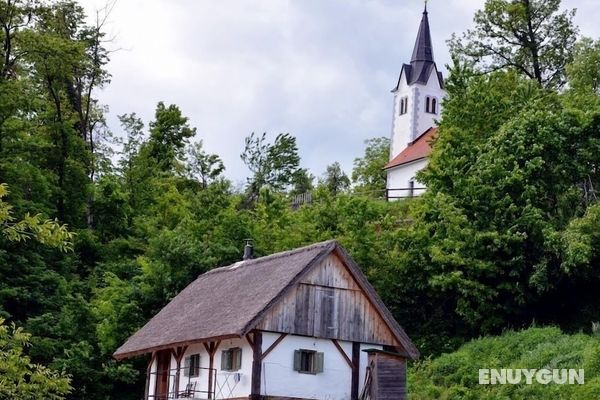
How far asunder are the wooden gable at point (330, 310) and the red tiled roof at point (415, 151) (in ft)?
104

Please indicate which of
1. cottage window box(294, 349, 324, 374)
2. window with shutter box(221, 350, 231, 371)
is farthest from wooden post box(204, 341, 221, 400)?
cottage window box(294, 349, 324, 374)

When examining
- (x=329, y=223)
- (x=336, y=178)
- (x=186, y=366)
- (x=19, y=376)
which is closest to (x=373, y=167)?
(x=336, y=178)

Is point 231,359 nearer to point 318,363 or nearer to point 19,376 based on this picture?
point 318,363

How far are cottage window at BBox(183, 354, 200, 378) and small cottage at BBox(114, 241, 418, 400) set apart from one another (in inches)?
1.3

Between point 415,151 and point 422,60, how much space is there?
39.5ft

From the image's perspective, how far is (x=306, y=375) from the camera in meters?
28.3

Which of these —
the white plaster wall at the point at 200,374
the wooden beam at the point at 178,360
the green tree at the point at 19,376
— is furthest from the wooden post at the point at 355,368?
the green tree at the point at 19,376

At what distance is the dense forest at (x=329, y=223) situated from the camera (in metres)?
35.8

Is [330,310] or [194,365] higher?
[330,310]

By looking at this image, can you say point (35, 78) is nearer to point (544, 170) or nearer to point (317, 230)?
point (317, 230)

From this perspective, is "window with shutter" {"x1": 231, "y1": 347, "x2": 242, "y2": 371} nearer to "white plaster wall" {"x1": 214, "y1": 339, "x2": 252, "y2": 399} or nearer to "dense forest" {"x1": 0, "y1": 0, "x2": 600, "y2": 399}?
"white plaster wall" {"x1": 214, "y1": 339, "x2": 252, "y2": 399}

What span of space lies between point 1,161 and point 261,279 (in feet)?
60.6

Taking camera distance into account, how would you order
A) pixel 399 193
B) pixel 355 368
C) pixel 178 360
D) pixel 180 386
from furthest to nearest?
1. pixel 399 193
2. pixel 178 360
3. pixel 180 386
4. pixel 355 368

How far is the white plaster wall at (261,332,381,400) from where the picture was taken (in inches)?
1089
